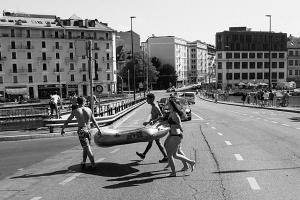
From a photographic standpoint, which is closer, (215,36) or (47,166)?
(47,166)

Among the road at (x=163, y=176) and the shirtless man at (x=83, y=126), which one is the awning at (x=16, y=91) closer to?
the road at (x=163, y=176)

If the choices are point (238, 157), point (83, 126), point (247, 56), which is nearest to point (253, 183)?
point (238, 157)

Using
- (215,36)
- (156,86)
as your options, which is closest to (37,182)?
(215,36)

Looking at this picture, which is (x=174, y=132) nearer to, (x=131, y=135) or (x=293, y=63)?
(x=131, y=135)

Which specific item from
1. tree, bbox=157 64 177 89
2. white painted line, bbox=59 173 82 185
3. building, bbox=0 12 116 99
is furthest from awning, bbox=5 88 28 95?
white painted line, bbox=59 173 82 185

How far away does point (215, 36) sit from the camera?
130750 mm

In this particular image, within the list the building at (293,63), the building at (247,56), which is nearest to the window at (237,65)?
the building at (247,56)

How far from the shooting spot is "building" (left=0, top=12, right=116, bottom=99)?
8969 centimetres

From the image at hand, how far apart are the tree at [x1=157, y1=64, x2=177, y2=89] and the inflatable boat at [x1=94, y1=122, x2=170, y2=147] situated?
134027mm

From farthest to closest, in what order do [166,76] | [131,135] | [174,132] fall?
[166,76]
[131,135]
[174,132]

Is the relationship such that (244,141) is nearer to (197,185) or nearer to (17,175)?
(197,185)

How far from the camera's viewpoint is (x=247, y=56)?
5271 inches

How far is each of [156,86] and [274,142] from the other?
132m

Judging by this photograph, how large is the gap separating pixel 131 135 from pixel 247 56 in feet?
423
